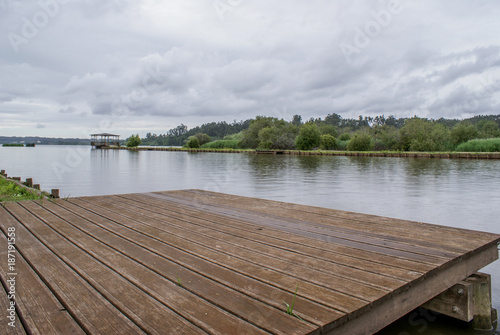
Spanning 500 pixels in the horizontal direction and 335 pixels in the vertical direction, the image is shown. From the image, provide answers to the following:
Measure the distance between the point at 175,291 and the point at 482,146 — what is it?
131 feet

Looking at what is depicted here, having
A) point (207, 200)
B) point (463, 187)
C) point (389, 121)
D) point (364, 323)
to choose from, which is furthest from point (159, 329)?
point (389, 121)

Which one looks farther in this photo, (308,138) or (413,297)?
(308,138)

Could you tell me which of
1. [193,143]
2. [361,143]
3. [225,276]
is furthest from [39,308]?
[193,143]

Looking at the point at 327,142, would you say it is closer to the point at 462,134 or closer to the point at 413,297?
the point at 462,134

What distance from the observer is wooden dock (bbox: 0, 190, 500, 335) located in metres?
1.55

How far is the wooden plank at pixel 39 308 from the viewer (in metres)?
1.47

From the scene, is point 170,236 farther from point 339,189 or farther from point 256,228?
point 339,189

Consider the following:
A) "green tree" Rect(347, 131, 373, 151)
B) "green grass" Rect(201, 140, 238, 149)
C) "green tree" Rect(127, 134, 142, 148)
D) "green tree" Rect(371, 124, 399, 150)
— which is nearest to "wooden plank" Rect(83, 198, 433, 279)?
"green tree" Rect(347, 131, 373, 151)

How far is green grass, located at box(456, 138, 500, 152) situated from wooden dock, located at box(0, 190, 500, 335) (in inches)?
1448

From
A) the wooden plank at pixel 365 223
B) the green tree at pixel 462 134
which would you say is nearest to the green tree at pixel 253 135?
the green tree at pixel 462 134

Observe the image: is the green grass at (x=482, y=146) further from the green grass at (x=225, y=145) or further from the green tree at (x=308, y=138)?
the green grass at (x=225, y=145)

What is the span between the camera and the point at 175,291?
5.98 ft

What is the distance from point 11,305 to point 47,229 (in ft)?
5.45

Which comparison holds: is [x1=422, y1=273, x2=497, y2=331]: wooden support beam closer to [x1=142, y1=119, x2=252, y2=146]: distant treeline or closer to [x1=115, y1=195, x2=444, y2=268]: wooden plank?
[x1=115, y1=195, x2=444, y2=268]: wooden plank
